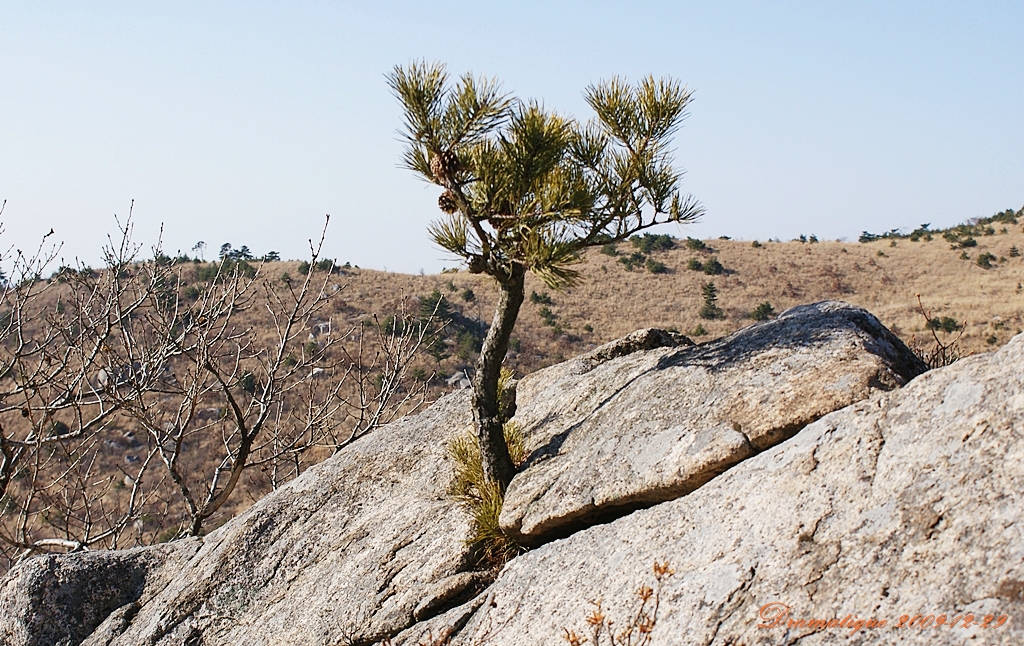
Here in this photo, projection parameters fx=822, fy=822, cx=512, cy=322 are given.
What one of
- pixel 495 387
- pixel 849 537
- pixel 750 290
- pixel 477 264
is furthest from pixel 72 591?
pixel 750 290

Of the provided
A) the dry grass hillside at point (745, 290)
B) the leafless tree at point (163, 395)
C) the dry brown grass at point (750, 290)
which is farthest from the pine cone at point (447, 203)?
the dry grass hillside at point (745, 290)

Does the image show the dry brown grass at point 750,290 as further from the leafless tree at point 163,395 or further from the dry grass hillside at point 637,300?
the leafless tree at point 163,395

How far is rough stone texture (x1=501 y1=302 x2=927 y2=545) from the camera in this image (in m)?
4.36

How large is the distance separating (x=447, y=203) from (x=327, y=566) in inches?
103

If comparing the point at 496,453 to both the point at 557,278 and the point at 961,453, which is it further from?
the point at 961,453

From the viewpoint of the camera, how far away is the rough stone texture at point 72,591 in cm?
629

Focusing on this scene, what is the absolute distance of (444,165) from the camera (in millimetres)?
5430

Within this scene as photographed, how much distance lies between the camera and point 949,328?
2897 centimetres

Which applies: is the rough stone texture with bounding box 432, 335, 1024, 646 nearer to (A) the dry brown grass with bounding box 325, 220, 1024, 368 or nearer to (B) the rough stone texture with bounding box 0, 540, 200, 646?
(B) the rough stone texture with bounding box 0, 540, 200, 646

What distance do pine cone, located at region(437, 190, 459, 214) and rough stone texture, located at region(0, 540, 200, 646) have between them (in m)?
3.69

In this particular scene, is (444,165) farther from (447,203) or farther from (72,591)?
(72,591)

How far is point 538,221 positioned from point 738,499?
7.22 ft

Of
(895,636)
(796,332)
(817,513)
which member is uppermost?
(796,332)

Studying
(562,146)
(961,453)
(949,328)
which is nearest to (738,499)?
(961,453)
